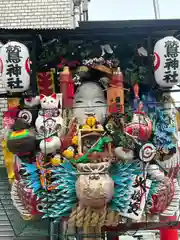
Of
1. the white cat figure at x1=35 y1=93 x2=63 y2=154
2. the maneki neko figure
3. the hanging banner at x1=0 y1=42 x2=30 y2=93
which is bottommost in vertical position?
the maneki neko figure

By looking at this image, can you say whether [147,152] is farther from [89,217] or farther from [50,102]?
[50,102]

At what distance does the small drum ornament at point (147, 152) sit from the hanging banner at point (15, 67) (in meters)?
1.41

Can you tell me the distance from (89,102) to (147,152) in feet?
2.91

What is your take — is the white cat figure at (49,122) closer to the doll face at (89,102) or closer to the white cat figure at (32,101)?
the white cat figure at (32,101)

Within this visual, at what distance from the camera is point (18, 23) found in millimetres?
8461

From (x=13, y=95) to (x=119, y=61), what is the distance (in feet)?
4.19

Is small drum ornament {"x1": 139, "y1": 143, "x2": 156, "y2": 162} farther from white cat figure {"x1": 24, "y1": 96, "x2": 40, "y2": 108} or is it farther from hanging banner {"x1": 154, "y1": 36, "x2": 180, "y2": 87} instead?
white cat figure {"x1": 24, "y1": 96, "x2": 40, "y2": 108}

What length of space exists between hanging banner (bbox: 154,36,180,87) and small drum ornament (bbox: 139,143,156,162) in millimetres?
749

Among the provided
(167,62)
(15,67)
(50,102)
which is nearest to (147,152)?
(167,62)

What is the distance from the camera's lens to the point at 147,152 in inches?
175

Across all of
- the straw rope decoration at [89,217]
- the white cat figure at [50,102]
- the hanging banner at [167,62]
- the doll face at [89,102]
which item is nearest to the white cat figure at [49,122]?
the white cat figure at [50,102]

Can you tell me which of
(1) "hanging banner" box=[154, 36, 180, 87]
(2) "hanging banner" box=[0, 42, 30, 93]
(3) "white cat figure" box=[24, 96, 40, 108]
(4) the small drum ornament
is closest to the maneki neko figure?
(4) the small drum ornament

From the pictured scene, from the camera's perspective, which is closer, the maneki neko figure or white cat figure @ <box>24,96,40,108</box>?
the maneki neko figure

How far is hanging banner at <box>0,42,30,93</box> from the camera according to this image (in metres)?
4.68
